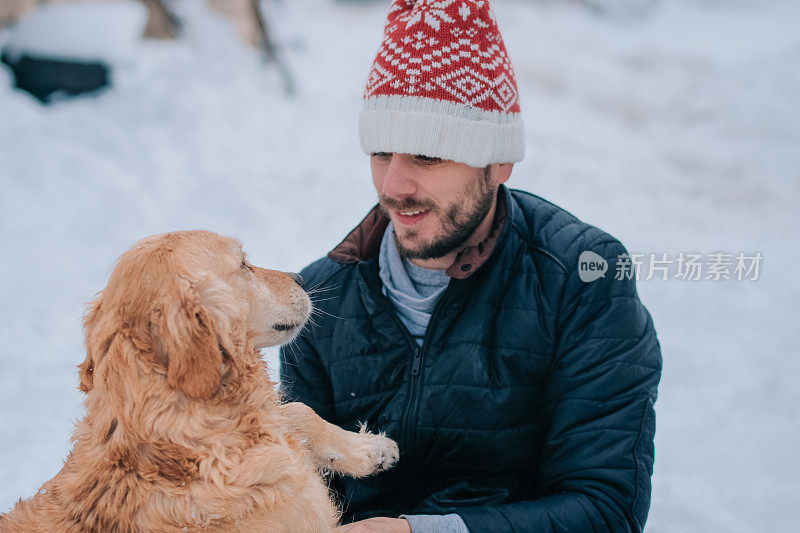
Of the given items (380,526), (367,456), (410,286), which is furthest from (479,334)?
(380,526)

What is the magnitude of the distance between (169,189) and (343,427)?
4747 millimetres

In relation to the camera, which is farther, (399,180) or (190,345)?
(399,180)

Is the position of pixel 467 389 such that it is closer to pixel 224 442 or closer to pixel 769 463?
pixel 224 442

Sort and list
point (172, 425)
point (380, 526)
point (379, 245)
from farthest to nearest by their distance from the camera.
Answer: point (379, 245), point (380, 526), point (172, 425)

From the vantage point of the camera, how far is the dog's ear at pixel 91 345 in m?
2.00

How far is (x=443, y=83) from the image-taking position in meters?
2.32

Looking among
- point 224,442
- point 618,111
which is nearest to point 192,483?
point 224,442

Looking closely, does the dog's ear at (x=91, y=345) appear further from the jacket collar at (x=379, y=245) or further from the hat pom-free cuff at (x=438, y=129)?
the hat pom-free cuff at (x=438, y=129)

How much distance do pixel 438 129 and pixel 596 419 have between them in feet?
3.97

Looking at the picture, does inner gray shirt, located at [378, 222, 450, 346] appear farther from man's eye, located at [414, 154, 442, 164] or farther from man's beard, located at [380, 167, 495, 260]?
man's eye, located at [414, 154, 442, 164]

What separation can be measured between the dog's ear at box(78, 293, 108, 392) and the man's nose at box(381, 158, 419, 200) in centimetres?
110

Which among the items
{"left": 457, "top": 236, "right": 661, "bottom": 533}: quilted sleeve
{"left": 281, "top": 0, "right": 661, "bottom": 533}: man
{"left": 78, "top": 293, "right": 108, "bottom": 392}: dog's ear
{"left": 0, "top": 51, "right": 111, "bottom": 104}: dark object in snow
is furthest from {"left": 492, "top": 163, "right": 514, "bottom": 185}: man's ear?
{"left": 0, "top": 51, "right": 111, "bottom": 104}: dark object in snow

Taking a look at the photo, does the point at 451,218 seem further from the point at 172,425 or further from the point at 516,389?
the point at 172,425

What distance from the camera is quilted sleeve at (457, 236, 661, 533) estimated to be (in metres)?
2.14
